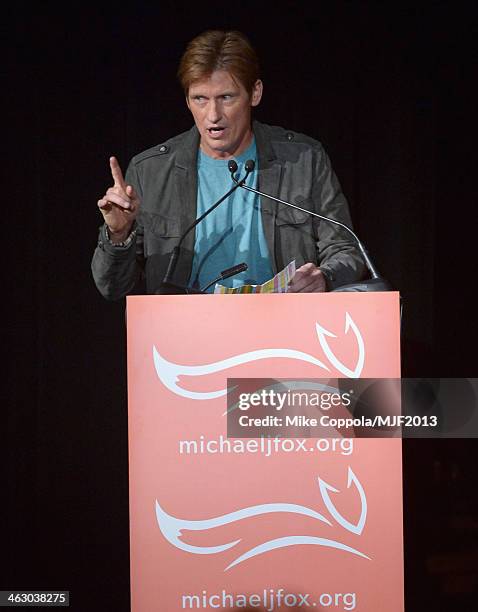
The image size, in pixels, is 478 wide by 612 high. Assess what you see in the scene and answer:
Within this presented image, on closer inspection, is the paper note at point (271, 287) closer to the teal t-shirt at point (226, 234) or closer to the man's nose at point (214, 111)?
the teal t-shirt at point (226, 234)

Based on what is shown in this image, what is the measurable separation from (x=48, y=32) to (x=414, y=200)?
1.51m

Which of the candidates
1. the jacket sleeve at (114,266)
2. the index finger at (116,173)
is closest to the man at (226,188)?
the jacket sleeve at (114,266)

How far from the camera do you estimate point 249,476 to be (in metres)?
1.60

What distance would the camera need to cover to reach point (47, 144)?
111 inches

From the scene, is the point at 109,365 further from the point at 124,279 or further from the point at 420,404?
the point at 420,404

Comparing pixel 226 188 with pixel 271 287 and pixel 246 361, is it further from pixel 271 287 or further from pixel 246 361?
pixel 246 361

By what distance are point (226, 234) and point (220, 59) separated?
608mm

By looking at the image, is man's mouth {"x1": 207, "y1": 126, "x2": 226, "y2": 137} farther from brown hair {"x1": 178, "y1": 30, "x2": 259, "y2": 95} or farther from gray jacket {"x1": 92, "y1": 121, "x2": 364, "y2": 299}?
brown hair {"x1": 178, "y1": 30, "x2": 259, "y2": 95}

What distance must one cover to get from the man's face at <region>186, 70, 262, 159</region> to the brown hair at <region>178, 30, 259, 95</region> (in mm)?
24

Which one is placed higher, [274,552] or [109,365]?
[109,365]

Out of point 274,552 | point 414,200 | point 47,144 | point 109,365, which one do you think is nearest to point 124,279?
point 109,365

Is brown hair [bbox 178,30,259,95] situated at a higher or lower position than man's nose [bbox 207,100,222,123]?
higher

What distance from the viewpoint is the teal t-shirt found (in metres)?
2.53

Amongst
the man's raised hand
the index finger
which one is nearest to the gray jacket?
the man's raised hand
